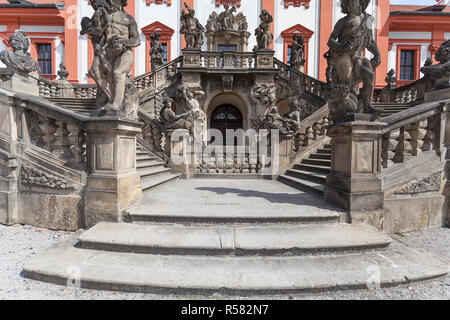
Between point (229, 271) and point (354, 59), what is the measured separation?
390cm

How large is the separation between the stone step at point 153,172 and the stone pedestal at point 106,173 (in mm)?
1522

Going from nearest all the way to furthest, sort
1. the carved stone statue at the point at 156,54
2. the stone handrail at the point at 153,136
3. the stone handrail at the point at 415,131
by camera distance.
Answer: the stone handrail at the point at 415,131, the stone handrail at the point at 153,136, the carved stone statue at the point at 156,54

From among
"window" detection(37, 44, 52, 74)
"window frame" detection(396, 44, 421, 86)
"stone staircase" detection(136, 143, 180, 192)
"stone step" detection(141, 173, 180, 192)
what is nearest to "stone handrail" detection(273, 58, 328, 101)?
"stone staircase" detection(136, 143, 180, 192)

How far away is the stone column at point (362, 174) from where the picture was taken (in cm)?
361

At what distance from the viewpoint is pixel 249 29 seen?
16.5m

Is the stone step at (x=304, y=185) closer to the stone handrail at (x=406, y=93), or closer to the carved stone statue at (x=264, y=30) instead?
the stone handrail at (x=406, y=93)

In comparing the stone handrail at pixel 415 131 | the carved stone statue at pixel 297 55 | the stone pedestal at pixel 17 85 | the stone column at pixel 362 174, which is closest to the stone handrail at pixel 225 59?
the carved stone statue at pixel 297 55

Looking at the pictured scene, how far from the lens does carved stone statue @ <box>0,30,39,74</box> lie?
621 cm

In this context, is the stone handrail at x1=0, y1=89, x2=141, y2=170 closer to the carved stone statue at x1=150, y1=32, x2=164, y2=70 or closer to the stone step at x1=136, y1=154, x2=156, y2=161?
the stone step at x1=136, y1=154, x2=156, y2=161

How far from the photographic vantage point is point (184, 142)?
693 cm

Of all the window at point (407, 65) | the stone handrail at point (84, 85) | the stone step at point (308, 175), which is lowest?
the stone step at point (308, 175)

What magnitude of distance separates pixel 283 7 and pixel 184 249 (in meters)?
19.6
